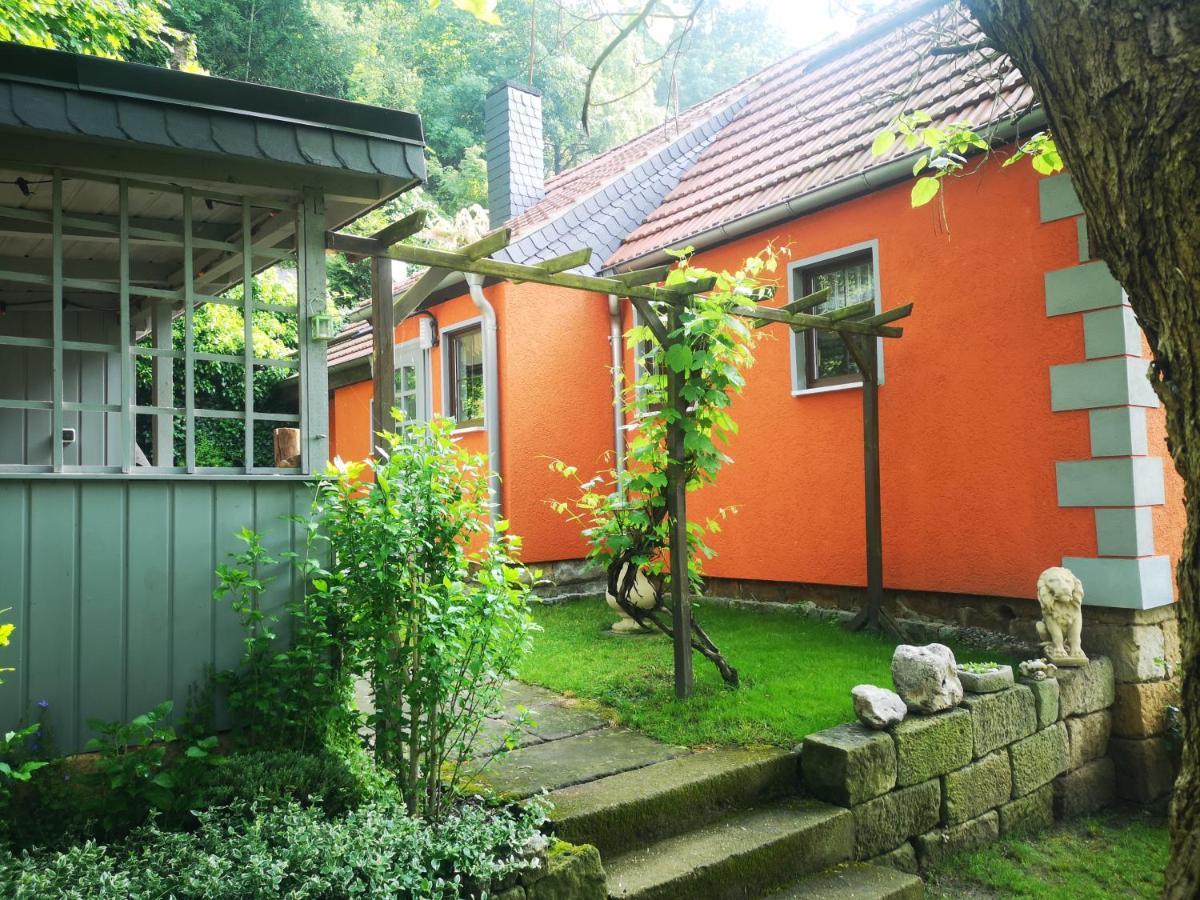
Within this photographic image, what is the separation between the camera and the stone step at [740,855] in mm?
3285

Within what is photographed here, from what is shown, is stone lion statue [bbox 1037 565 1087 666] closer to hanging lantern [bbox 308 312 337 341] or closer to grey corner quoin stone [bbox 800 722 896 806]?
grey corner quoin stone [bbox 800 722 896 806]

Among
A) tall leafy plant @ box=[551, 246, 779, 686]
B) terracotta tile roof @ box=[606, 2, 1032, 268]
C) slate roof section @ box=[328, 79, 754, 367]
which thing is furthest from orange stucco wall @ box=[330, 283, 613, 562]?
tall leafy plant @ box=[551, 246, 779, 686]

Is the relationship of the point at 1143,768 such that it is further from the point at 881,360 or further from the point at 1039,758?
the point at 881,360

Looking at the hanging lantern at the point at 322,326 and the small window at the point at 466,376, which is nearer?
the hanging lantern at the point at 322,326

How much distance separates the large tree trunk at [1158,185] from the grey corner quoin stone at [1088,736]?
151 inches

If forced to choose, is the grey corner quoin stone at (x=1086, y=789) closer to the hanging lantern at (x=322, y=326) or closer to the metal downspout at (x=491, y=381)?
the hanging lantern at (x=322, y=326)

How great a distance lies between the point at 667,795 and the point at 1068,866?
2531mm

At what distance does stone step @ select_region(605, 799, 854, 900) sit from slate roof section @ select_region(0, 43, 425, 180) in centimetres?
309

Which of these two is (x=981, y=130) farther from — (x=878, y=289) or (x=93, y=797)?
(x=93, y=797)

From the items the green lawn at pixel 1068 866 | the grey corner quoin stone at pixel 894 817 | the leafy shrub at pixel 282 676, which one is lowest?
the green lawn at pixel 1068 866

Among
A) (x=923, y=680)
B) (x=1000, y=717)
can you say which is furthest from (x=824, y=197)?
(x=1000, y=717)

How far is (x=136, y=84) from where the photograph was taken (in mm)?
3025

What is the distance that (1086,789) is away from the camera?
5230 millimetres

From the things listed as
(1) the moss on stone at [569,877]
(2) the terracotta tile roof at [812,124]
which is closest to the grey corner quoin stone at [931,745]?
(1) the moss on stone at [569,877]
